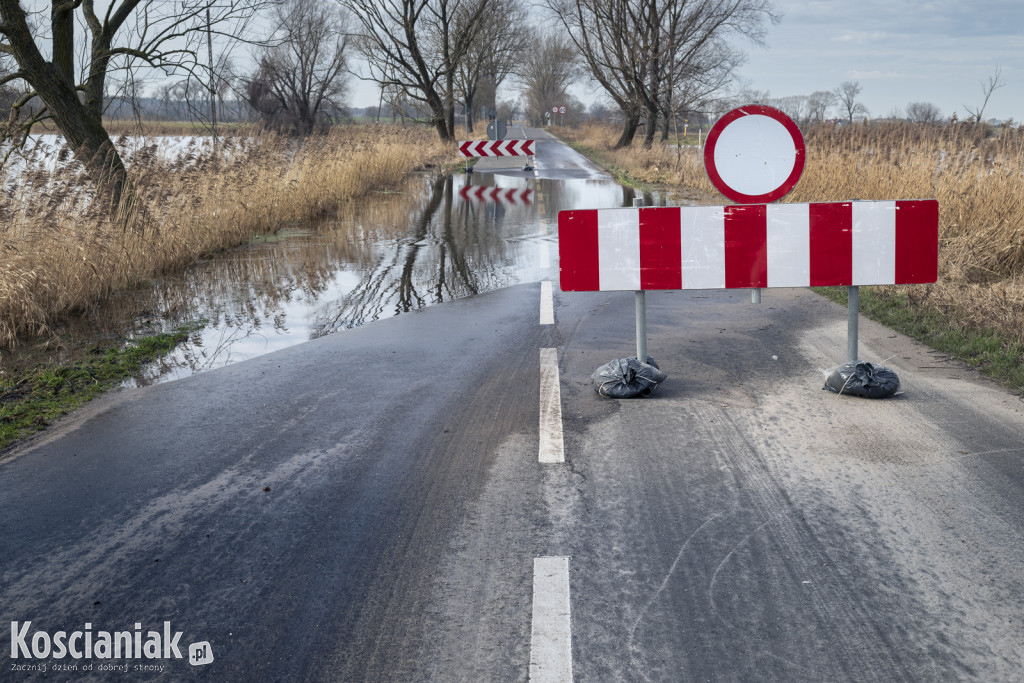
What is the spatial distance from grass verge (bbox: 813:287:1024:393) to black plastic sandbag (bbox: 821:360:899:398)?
811mm

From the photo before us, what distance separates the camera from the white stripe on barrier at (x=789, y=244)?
18.5 ft

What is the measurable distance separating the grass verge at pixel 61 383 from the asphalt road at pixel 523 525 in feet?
0.83

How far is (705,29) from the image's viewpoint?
3891cm

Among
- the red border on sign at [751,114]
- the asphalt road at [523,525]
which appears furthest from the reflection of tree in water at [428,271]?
the red border on sign at [751,114]

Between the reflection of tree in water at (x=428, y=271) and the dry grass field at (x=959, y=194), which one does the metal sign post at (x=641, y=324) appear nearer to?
the dry grass field at (x=959, y=194)

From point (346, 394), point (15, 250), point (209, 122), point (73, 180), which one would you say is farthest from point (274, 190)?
point (346, 394)

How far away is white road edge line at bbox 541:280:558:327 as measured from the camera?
8.23m

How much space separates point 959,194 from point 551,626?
9041 mm

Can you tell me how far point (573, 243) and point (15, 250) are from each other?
5.36 m

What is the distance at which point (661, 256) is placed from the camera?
226 inches

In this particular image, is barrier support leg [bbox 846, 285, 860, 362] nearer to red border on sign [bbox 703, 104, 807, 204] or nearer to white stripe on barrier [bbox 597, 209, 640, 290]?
red border on sign [bbox 703, 104, 807, 204]

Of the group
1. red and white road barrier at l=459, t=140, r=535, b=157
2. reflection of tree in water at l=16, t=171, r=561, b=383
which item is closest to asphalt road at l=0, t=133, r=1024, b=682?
reflection of tree in water at l=16, t=171, r=561, b=383

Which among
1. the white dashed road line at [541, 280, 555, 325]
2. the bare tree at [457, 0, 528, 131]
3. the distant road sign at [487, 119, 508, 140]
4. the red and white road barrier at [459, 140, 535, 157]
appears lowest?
the white dashed road line at [541, 280, 555, 325]

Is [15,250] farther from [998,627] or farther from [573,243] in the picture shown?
[998,627]
